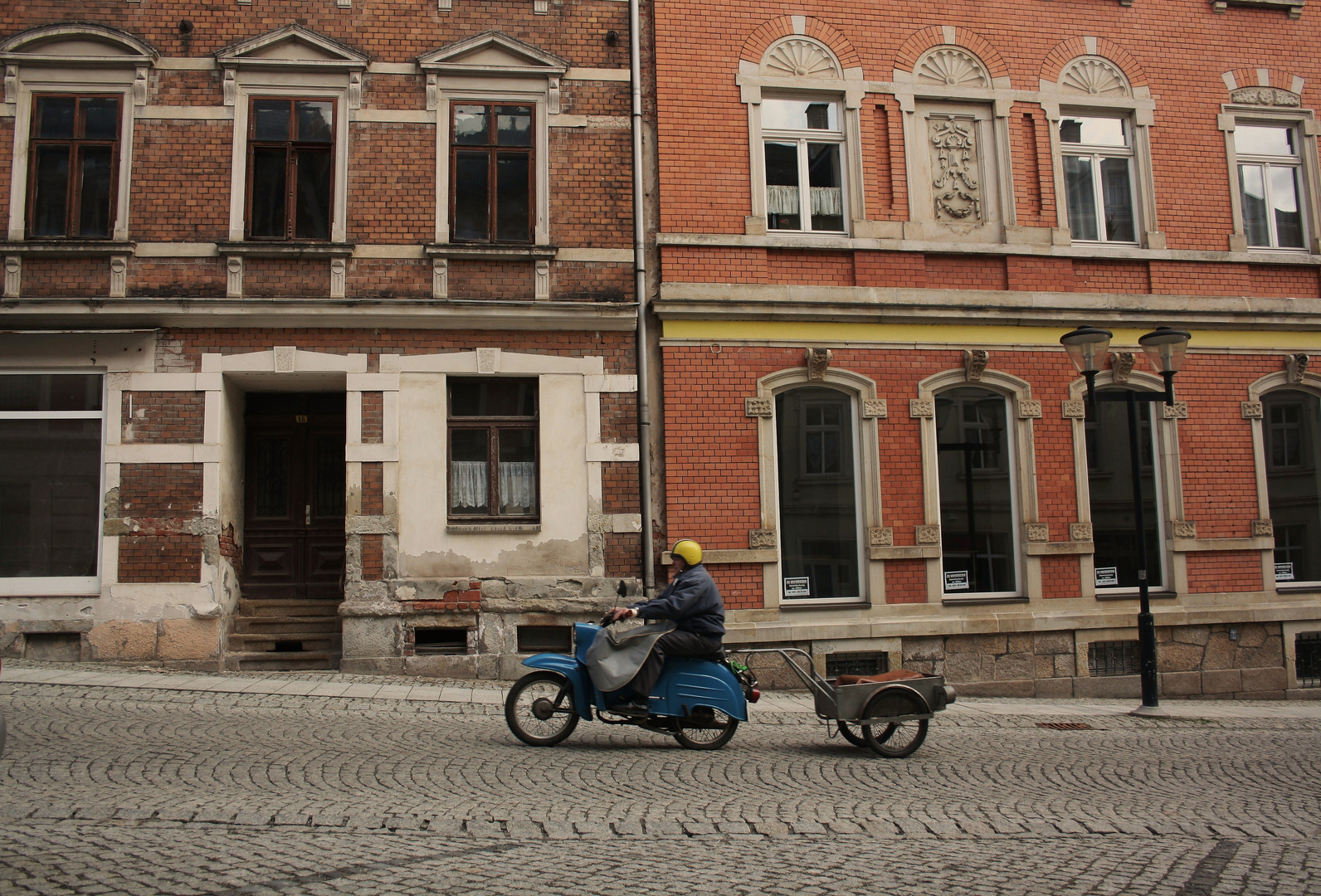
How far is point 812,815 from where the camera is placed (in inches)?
222

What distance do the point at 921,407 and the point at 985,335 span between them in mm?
1318

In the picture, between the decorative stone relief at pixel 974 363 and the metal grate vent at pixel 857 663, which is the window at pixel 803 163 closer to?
the decorative stone relief at pixel 974 363

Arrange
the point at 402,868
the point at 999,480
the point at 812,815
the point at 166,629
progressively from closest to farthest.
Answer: the point at 402,868 < the point at 812,815 < the point at 166,629 < the point at 999,480

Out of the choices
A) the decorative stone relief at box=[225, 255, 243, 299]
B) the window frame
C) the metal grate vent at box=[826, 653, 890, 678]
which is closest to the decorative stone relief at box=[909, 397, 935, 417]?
the metal grate vent at box=[826, 653, 890, 678]

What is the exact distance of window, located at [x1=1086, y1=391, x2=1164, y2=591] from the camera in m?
12.5

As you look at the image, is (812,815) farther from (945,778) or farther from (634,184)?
(634,184)

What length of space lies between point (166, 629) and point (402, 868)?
7694 millimetres

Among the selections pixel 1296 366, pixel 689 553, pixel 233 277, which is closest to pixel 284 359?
pixel 233 277

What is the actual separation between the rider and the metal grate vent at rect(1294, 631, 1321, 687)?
9.55 metres

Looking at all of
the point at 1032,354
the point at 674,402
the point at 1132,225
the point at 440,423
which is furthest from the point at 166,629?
the point at 1132,225

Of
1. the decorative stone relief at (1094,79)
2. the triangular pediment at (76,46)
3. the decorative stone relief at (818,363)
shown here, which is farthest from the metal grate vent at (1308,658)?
the triangular pediment at (76,46)

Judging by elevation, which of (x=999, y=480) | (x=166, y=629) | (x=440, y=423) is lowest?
(x=166, y=629)

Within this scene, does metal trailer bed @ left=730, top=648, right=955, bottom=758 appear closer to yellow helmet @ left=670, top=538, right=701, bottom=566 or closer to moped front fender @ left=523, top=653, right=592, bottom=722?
yellow helmet @ left=670, top=538, right=701, bottom=566

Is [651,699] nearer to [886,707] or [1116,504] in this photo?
[886,707]
